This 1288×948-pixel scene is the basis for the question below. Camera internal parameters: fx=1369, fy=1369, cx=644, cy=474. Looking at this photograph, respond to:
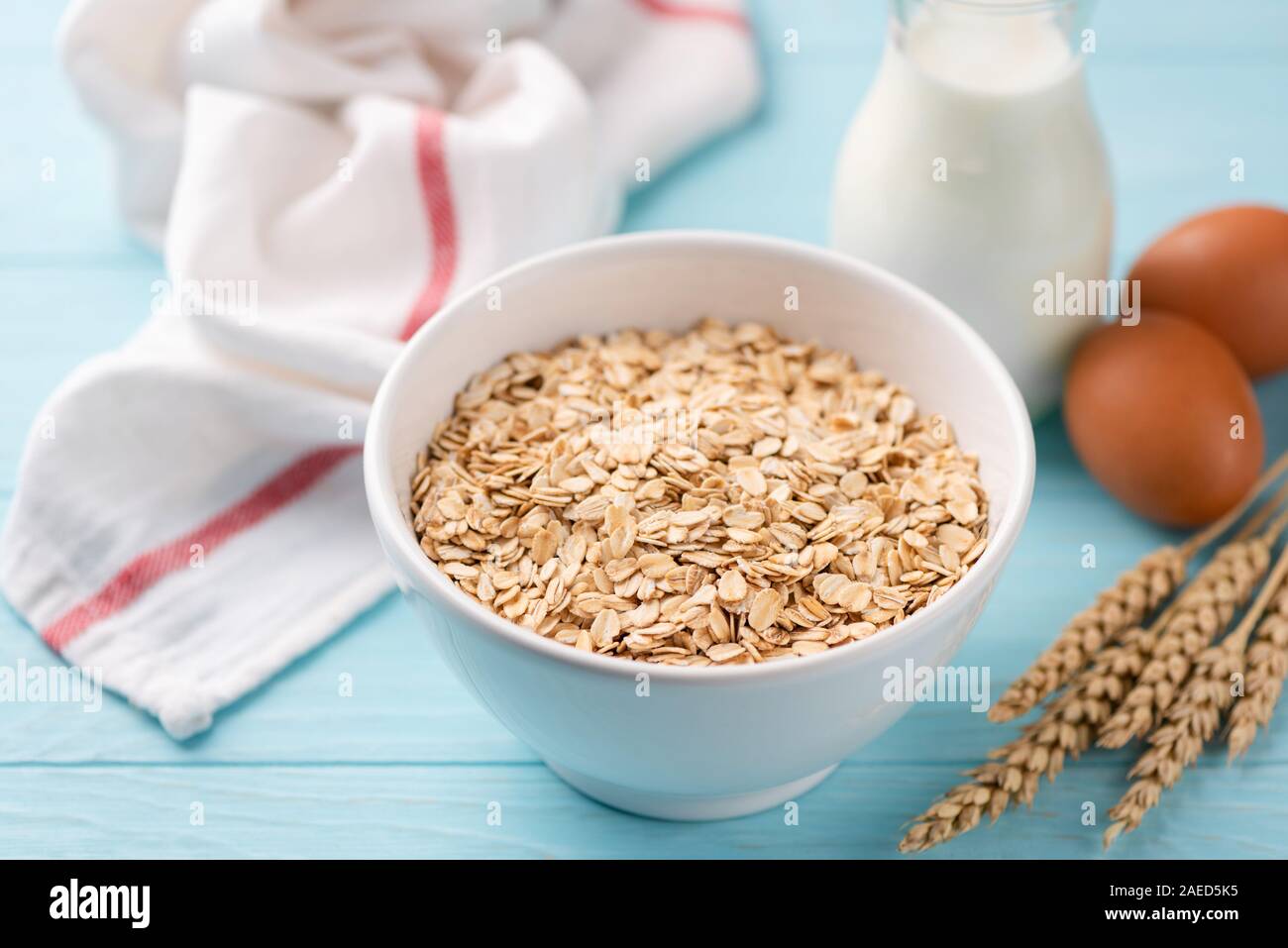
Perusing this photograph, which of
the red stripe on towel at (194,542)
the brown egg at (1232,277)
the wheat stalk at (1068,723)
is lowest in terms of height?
the wheat stalk at (1068,723)

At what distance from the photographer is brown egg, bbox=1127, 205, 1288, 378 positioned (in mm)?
1246

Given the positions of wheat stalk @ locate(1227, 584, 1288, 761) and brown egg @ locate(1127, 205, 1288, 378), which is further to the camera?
brown egg @ locate(1127, 205, 1288, 378)

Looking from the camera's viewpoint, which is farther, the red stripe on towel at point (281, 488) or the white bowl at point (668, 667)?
the red stripe on towel at point (281, 488)

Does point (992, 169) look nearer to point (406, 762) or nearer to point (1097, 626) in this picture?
point (1097, 626)

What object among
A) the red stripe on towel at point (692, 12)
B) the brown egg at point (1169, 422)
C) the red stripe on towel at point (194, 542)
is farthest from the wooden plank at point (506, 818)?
the red stripe on towel at point (692, 12)

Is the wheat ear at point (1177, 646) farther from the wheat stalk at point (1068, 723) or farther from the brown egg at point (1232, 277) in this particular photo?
the brown egg at point (1232, 277)

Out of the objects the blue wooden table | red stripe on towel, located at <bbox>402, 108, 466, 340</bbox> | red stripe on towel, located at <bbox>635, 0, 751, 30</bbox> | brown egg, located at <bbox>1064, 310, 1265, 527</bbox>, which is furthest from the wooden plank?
red stripe on towel, located at <bbox>635, 0, 751, 30</bbox>

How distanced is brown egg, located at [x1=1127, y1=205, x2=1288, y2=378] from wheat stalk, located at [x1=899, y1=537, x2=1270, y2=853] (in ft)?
0.69

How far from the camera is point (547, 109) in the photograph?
4.61ft

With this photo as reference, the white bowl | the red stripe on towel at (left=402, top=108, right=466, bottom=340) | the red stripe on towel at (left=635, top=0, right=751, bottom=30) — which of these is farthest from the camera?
the red stripe on towel at (left=635, top=0, right=751, bottom=30)

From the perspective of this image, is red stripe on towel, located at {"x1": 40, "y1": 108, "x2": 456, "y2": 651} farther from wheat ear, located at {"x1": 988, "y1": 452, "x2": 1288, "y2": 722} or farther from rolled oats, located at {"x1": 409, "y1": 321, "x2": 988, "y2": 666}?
wheat ear, located at {"x1": 988, "y1": 452, "x2": 1288, "y2": 722}

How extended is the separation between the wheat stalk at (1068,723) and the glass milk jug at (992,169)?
10.4 inches

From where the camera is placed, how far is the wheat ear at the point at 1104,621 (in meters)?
1.05

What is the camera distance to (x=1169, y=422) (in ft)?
3.84
